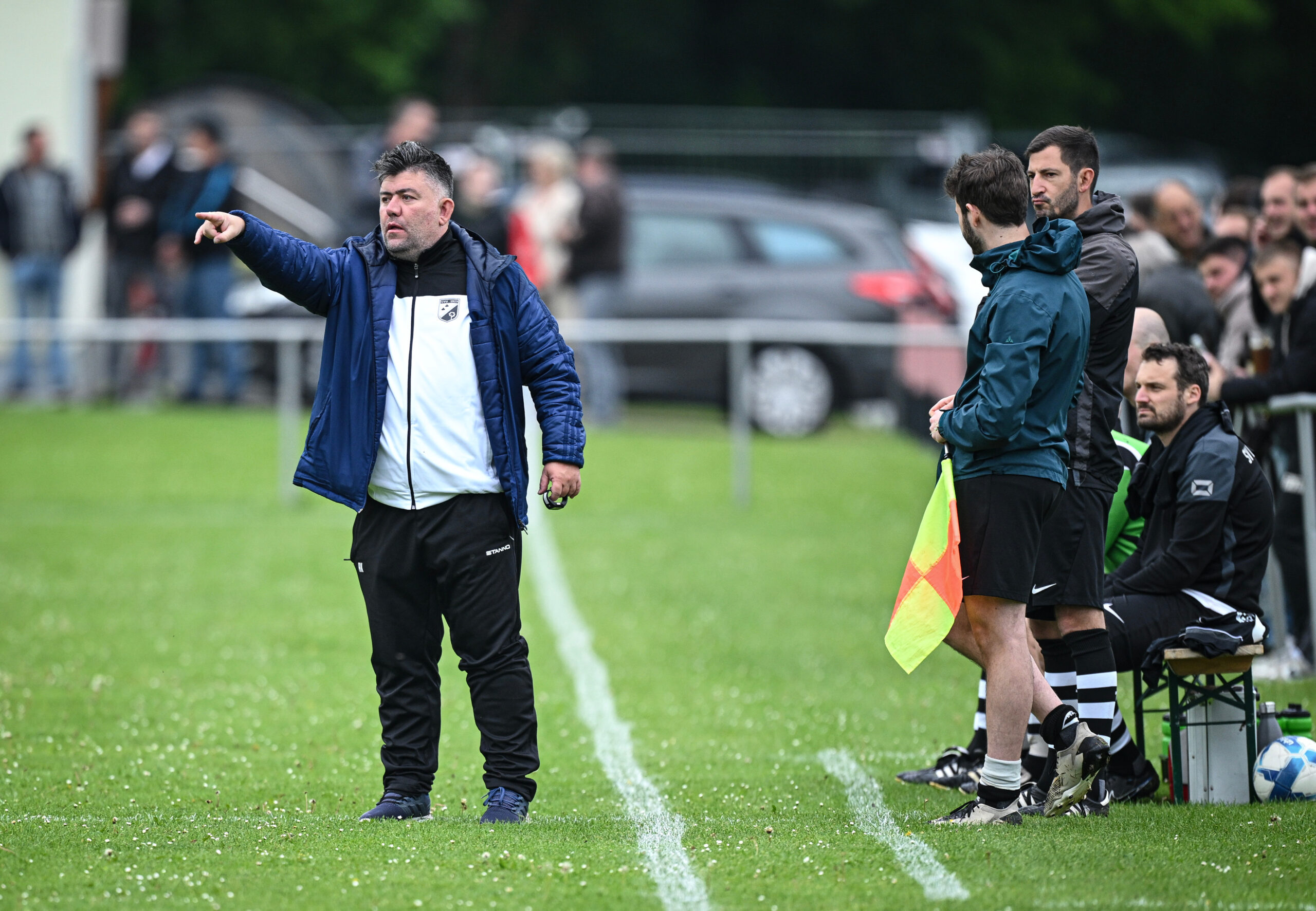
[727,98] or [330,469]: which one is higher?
[727,98]

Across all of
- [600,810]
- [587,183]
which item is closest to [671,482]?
[587,183]

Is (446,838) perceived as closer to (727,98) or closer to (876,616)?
(876,616)

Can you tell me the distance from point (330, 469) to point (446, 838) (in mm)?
1312

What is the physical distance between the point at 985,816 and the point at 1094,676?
0.71 meters

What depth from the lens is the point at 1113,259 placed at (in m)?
6.19

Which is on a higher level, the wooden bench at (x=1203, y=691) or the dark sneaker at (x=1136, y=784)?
the wooden bench at (x=1203, y=691)

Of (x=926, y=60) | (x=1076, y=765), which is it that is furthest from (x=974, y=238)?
(x=926, y=60)

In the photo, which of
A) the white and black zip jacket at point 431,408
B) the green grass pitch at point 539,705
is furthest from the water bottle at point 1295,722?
the white and black zip jacket at point 431,408

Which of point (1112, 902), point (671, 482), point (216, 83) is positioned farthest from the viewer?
point (216, 83)

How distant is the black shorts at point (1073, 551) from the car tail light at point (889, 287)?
10974 mm

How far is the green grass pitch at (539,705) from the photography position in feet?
17.4

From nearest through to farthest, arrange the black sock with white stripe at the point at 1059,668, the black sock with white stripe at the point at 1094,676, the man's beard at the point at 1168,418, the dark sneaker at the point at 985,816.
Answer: the dark sneaker at the point at 985,816 → the black sock with white stripe at the point at 1094,676 → the black sock with white stripe at the point at 1059,668 → the man's beard at the point at 1168,418

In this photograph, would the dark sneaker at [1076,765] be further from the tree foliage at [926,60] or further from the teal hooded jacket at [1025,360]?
the tree foliage at [926,60]

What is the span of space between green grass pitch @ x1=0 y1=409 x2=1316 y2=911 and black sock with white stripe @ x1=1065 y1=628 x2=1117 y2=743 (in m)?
0.45
